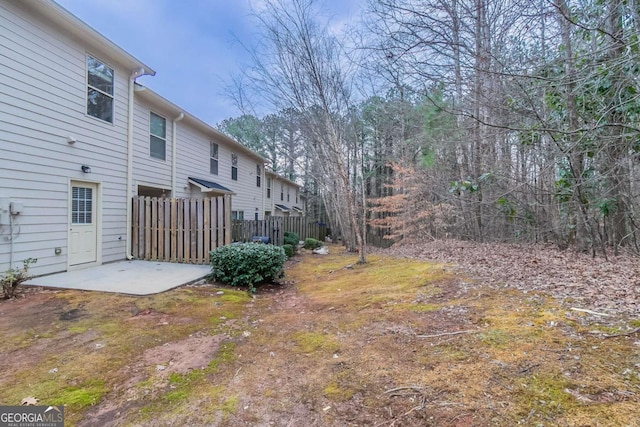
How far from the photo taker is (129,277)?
607cm

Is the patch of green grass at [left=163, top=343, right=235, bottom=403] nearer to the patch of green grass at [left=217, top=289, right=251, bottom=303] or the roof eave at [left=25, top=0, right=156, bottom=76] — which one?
the patch of green grass at [left=217, top=289, right=251, bottom=303]

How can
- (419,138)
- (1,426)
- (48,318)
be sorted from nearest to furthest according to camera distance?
(1,426), (48,318), (419,138)

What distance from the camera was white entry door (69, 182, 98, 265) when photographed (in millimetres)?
6512

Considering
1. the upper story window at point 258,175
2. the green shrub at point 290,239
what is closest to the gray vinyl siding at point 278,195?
the upper story window at point 258,175

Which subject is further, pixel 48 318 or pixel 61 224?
pixel 61 224

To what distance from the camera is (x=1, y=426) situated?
2.02 m

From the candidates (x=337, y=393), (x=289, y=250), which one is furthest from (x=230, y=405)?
(x=289, y=250)

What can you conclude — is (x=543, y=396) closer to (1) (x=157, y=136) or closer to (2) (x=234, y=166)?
(1) (x=157, y=136)

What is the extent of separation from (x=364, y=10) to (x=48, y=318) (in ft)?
22.4

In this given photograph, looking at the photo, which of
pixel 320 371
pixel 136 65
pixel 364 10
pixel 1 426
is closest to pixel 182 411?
pixel 320 371

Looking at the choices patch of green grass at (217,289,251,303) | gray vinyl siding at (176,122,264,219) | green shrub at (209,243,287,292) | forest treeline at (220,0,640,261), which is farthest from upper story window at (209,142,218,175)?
patch of green grass at (217,289,251,303)

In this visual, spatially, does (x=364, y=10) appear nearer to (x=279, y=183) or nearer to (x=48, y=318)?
(x=48, y=318)

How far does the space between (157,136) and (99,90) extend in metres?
2.13

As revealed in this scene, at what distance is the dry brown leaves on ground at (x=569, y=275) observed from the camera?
11.1 ft
